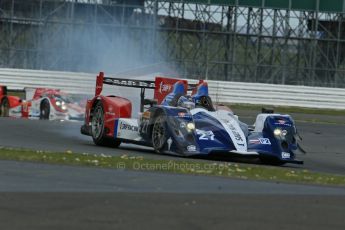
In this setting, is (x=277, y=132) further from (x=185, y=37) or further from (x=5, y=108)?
(x=185, y=37)

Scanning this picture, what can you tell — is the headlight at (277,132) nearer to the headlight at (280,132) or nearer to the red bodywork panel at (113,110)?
the headlight at (280,132)

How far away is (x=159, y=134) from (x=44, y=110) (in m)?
10.2

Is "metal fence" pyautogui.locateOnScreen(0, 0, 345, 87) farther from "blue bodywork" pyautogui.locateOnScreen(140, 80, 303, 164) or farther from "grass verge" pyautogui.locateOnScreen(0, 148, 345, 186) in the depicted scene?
"grass verge" pyautogui.locateOnScreen(0, 148, 345, 186)

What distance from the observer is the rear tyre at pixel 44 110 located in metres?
23.6

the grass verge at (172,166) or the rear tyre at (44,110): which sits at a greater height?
the rear tyre at (44,110)

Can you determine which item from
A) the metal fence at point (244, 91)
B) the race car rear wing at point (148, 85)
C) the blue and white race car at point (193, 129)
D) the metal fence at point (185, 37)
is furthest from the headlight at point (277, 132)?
the metal fence at point (185, 37)

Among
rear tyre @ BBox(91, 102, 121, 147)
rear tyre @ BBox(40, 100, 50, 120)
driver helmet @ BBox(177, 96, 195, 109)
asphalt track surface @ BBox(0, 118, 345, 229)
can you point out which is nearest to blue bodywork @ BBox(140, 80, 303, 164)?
driver helmet @ BBox(177, 96, 195, 109)

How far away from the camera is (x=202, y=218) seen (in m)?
7.04

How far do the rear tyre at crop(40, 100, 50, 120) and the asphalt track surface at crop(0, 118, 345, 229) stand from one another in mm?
12998

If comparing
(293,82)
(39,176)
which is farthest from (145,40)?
(39,176)

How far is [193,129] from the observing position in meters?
13.6

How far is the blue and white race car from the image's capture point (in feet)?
44.2

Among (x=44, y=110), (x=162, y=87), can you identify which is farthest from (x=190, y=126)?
(x=44, y=110)

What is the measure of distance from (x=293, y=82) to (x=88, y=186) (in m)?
33.2
